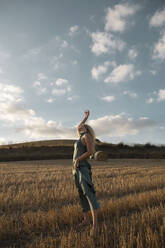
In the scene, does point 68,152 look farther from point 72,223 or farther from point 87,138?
point 87,138

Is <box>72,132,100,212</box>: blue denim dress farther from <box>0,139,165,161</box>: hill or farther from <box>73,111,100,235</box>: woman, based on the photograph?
<box>0,139,165,161</box>: hill

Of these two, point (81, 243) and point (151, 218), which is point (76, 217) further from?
point (151, 218)

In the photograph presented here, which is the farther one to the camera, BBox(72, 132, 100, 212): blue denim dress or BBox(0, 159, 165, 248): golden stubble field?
BBox(72, 132, 100, 212): blue denim dress

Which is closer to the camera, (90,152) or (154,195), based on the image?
(90,152)

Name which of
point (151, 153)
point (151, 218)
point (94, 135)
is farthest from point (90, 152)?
point (151, 153)

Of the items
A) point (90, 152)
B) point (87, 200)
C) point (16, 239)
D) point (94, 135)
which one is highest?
point (94, 135)

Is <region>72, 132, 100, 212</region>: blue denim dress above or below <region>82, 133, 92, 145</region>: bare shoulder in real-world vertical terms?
below

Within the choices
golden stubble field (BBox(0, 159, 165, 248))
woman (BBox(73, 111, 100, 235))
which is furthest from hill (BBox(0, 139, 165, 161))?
woman (BBox(73, 111, 100, 235))

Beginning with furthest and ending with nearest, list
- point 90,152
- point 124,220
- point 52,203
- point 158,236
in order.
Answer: point 52,203 < point 124,220 < point 90,152 < point 158,236

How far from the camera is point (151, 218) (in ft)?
15.5

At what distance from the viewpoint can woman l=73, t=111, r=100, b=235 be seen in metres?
4.11

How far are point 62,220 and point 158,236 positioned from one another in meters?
2.11

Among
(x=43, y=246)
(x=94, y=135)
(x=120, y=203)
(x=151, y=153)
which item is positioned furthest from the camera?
(x=151, y=153)

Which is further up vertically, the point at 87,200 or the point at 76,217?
the point at 87,200
